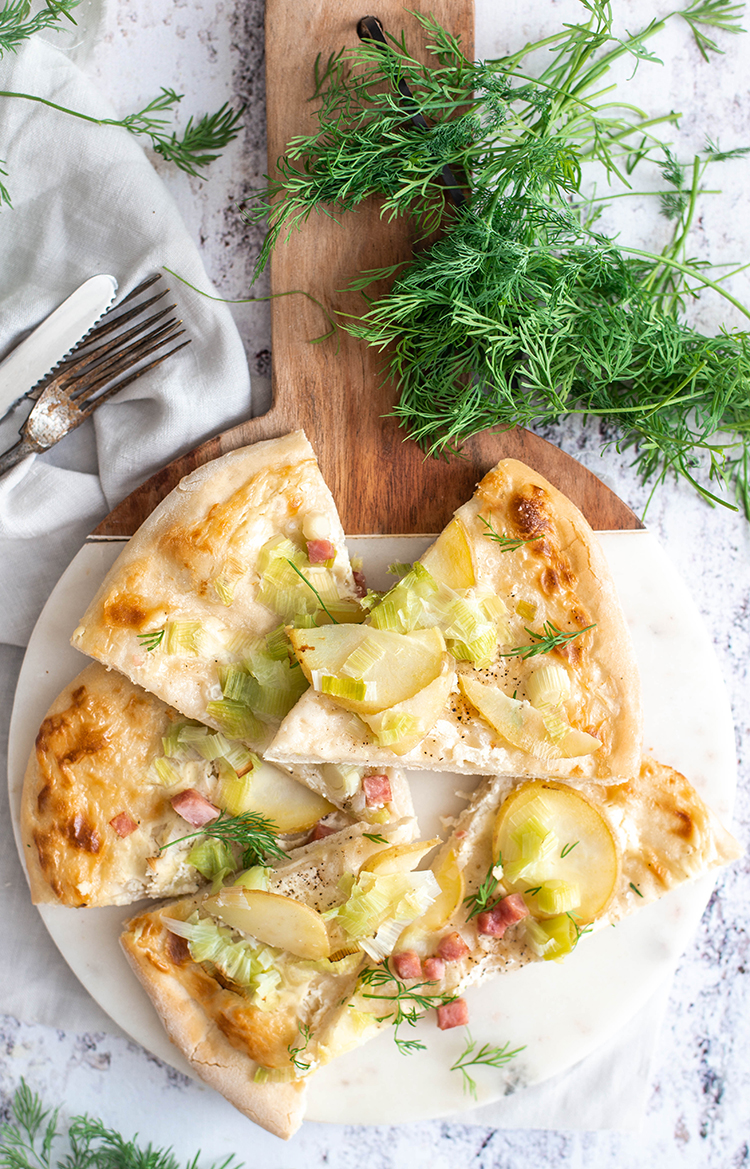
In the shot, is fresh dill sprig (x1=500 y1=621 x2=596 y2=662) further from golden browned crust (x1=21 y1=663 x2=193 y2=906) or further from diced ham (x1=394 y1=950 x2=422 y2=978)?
golden browned crust (x1=21 y1=663 x2=193 y2=906)

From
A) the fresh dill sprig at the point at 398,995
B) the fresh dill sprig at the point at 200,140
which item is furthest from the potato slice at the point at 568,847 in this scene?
the fresh dill sprig at the point at 200,140

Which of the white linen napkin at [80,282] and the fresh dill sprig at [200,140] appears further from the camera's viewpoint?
the fresh dill sprig at [200,140]

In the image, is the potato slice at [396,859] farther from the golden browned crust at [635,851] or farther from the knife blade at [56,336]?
the knife blade at [56,336]

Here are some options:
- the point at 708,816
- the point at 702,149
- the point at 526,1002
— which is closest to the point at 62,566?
the point at 526,1002

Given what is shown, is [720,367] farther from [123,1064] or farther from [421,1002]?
[123,1064]

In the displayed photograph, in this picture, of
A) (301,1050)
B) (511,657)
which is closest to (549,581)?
(511,657)

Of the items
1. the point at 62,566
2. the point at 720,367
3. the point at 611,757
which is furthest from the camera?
the point at 62,566
